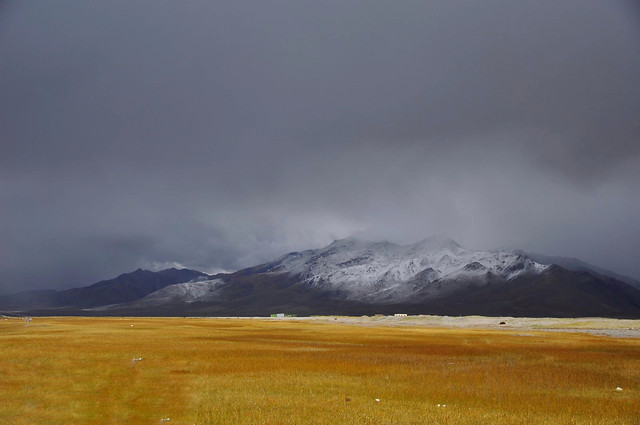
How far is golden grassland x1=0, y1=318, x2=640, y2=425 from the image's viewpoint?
20422 mm

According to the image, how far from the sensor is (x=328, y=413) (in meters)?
20.9

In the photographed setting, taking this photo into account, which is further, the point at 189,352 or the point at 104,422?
the point at 189,352

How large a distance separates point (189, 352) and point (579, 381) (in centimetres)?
3155

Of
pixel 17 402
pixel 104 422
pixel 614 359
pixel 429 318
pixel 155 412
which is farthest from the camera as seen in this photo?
pixel 429 318

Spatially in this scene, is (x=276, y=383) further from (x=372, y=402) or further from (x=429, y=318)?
(x=429, y=318)

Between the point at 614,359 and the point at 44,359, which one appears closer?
the point at 44,359

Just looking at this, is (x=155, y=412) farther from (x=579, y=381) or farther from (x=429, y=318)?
(x=429, y=318)

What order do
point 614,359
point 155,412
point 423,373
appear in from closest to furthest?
point 155,412 < point 423,373 < point 614,359

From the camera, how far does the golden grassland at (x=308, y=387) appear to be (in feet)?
67.0

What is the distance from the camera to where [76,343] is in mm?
47125

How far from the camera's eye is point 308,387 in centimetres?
2675

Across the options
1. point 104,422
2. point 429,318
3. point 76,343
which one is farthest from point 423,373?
point 429,318

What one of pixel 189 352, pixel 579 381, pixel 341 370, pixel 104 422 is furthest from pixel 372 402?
pixel 189 352

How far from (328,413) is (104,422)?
967 cm
